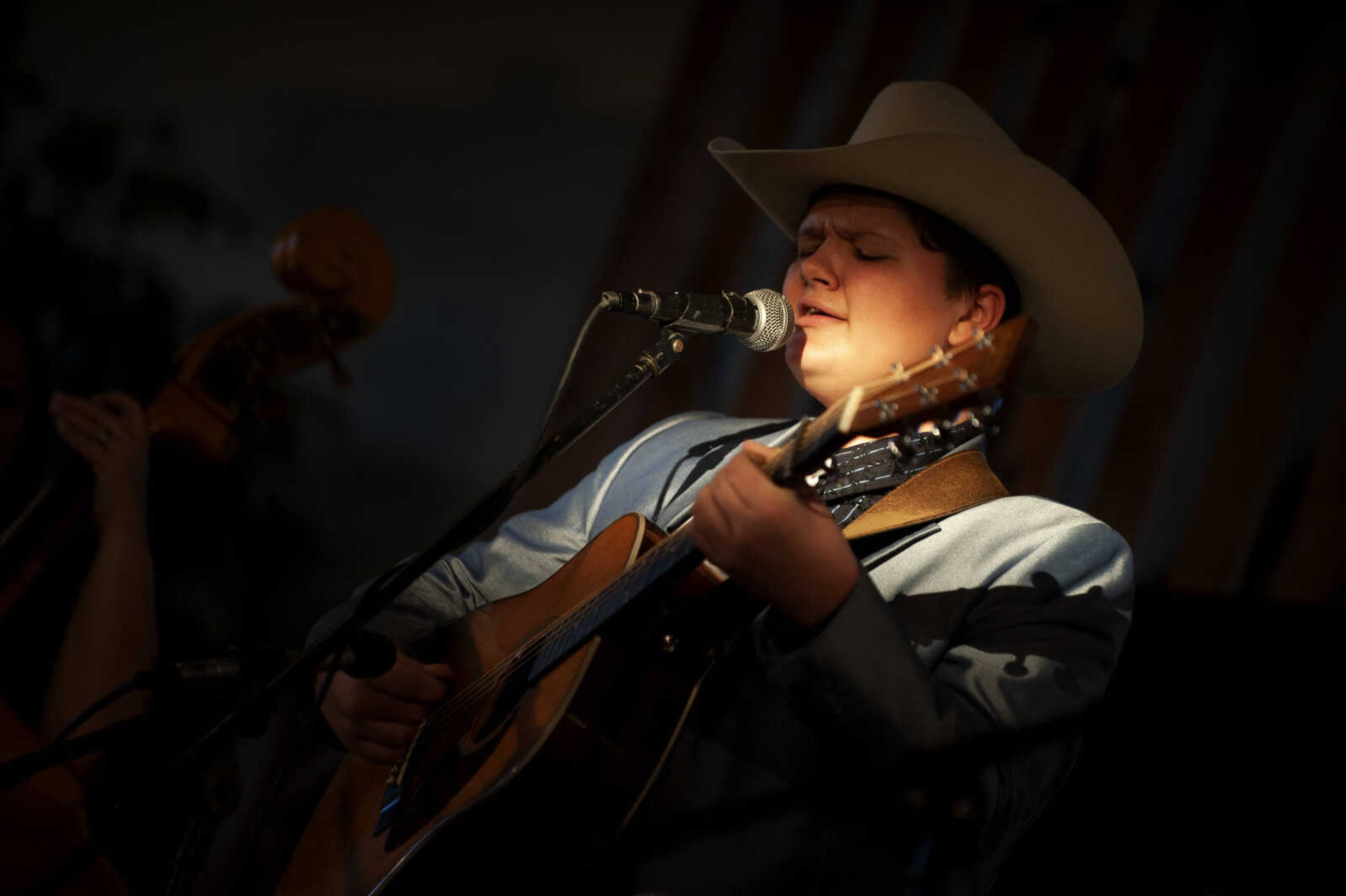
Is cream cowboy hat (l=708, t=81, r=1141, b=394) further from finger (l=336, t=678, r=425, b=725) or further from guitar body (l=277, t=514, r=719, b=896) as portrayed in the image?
finger (l=336, t=678, r=425, b=725)

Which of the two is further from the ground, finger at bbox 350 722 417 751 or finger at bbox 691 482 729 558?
finger at bbox 691 482 729 558

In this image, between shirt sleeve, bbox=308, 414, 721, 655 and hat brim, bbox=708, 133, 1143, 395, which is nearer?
hat brim, bbox=708, 133, 1143, 395

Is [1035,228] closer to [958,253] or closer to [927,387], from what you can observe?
[958,253]

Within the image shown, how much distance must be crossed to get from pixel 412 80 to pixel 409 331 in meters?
1.02

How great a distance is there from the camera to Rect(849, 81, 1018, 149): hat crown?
188 centimetres

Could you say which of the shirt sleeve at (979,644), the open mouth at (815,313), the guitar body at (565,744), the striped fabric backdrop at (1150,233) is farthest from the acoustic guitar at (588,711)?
the striped fabric backdrop at (1150,233)

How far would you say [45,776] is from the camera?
5.90 feet

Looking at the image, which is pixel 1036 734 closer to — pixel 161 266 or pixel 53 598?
pixel 53 598

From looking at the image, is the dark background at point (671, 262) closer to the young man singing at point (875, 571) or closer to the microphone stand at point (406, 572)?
the young man singing at point (875, 571)

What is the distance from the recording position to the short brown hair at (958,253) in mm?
1892

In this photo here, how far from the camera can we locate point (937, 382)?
112cm

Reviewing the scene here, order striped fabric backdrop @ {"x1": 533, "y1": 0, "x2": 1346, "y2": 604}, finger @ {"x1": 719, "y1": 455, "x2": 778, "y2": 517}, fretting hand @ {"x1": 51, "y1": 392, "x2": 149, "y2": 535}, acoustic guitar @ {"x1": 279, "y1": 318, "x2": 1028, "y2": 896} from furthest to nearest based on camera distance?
striped fabric backdrop @ {"x1": 533, "y1": 0, "x2": 1346, "y2": 604} → fretting hand @ {"x1": 51, "y1": 392, "x2": 149, "y2": 535} → acoustic guitar @ {"x1": 279, "y1": 318, "x2": 1028, "y2": 896} → finger @ {"x1": 719, "y1": 455, "x2": 778, "y2": 517}

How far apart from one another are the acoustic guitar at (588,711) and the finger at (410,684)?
13 cm

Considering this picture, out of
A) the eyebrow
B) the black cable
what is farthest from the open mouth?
the black cable
